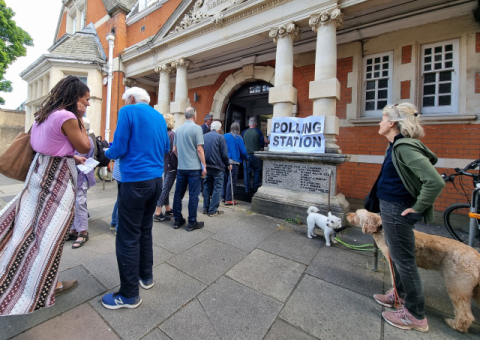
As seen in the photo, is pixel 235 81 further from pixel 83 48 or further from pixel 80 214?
pixel 83 48

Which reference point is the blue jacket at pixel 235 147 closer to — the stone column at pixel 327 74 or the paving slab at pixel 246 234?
the paving slab at pixel 246 234

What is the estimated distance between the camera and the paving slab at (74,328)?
170 cm

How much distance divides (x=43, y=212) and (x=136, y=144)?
2.88 feet

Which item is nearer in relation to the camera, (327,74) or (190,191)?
(190,191)

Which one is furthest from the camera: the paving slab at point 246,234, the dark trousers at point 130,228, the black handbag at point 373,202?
the paving slab at point 246,234

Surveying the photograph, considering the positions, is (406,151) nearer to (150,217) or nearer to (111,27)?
(150,217)

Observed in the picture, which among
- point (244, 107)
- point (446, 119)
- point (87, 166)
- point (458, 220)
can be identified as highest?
point (244, 107)

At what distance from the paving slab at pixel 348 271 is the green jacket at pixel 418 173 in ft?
3.48

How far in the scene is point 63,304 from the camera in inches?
80.2

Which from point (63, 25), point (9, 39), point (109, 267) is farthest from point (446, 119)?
point (9, 39)

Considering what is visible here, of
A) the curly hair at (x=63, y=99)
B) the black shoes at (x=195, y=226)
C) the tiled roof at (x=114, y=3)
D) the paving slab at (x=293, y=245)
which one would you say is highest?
the tiled roof at (x=114, y=3)

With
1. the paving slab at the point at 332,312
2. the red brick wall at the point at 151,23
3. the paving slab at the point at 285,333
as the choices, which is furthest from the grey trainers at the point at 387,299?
the red brick wall at the point at 151,23

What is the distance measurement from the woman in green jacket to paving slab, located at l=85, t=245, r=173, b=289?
2.47 m

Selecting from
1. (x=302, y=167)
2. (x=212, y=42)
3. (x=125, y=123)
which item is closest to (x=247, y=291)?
(x=125, y=123)
